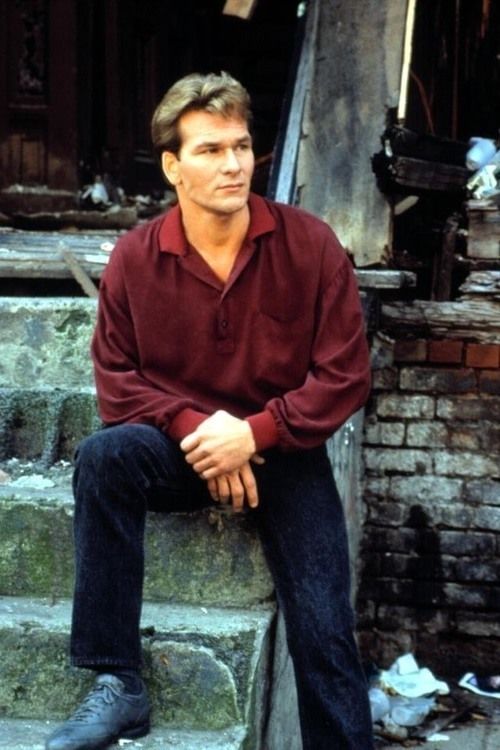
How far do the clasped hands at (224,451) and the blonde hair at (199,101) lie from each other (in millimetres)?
754

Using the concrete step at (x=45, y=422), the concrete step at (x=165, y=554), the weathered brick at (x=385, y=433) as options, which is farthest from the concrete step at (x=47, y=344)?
the weathered brick at (x=385, y=433)

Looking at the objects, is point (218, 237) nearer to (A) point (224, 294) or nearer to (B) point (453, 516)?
(A) point (224, 294)

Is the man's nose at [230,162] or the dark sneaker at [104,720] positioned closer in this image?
the dark sneaker at [104,720]

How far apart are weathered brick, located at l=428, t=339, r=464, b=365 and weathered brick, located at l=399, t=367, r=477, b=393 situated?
0.04m

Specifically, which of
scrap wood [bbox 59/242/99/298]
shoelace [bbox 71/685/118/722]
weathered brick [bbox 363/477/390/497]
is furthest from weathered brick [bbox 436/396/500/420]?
shoelace [bbox 71/685/118/722]

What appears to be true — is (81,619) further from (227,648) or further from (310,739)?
(310,739)

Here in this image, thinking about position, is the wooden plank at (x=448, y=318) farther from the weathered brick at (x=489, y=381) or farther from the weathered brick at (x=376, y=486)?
the weathered brick at (x=376, y=486)

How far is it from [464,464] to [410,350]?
0.54 metres

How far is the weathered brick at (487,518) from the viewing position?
506 centimetres

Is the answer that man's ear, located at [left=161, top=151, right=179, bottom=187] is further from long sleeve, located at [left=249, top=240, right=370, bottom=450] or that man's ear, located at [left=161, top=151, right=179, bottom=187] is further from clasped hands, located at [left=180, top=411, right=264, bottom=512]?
clasped hands, located at [left=180, top=411, right=264, bottom=512]

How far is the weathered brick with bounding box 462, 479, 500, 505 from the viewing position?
16.6 ft

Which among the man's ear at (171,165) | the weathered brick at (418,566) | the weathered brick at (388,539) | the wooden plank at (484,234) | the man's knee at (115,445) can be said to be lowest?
the weathered brick at (418,566)

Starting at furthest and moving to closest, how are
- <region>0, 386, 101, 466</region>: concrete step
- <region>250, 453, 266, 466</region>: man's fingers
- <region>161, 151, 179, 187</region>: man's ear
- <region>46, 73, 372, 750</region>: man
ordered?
<region>0, 386, 101, 466</region>: concrete step → <region>161, 151, 179, 187</region>: man's ear → <region>250, 453, 266, 466</region>: man's fingers → <region>46, 73, 372, 750</region>: man

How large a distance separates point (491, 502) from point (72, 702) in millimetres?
2435
